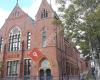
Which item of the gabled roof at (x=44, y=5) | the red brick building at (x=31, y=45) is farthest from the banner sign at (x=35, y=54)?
the gabled roof at (x=44, y=5)

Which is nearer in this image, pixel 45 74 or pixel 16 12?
pixel 45 74

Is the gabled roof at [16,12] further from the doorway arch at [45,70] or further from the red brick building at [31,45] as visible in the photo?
the doorway arch at [45,70]

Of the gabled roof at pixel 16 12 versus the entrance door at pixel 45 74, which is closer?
the entrance door at pixel 45 74

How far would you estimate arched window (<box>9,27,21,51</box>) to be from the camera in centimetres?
3994

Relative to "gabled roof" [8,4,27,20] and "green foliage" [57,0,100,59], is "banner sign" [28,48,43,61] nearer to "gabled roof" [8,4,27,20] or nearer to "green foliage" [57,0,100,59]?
"gabled roof" [8,4,27,20]

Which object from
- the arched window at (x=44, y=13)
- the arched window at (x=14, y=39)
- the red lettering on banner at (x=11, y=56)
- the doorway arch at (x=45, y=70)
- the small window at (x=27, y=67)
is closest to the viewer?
the doorway arch at (x=45, y=70)

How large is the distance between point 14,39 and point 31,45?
453cm

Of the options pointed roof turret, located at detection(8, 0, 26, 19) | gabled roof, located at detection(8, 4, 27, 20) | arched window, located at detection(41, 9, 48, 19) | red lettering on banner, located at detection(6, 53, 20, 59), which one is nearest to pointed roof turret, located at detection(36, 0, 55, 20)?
arched window, located at detection(41, 9, 48, 19)

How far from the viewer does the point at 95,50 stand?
26.5 m

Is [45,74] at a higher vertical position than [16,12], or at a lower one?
lower

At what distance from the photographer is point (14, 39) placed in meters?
40.6

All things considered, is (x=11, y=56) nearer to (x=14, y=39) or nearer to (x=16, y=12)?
(x=14, y=39)

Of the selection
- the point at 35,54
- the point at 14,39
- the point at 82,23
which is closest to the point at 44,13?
the point at 35,54

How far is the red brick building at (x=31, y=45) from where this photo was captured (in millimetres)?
35656
